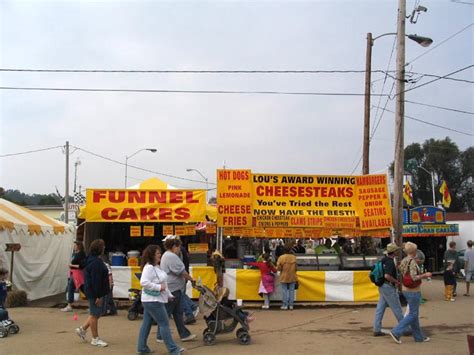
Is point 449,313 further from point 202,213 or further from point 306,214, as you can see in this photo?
point 202,213

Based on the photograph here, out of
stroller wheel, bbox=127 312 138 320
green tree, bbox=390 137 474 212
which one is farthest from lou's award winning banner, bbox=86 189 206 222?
green tree, bbox=390 137 474 212

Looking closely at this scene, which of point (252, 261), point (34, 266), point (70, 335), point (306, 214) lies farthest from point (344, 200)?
point (34, 266)

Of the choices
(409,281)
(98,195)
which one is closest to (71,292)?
(98,195)

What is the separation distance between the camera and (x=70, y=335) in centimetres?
923

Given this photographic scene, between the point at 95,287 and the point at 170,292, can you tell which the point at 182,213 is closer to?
the point at 170,292

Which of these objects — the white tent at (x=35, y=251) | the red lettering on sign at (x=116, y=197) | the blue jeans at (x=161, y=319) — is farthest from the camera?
the white tent at (x=35, y=251)

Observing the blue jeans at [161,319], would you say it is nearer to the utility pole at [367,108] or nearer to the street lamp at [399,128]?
the street lamp at [399,128]

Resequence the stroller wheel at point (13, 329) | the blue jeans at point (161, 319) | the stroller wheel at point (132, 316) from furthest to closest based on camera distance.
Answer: the stroller wheel at point (132, 316), the stroller wheel at point (13, 329), the blue jeans at point (161, 319)

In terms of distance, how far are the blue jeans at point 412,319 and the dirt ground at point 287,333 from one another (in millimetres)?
176

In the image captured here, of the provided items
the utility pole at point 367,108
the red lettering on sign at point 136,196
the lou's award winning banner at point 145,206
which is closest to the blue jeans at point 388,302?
the lou's award winning banner at point 145,206

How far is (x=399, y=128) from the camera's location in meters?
14.5

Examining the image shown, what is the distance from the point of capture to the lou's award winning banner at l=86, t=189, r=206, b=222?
531 inches

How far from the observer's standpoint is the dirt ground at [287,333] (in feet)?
26.2

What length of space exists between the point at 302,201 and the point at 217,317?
230 inches
